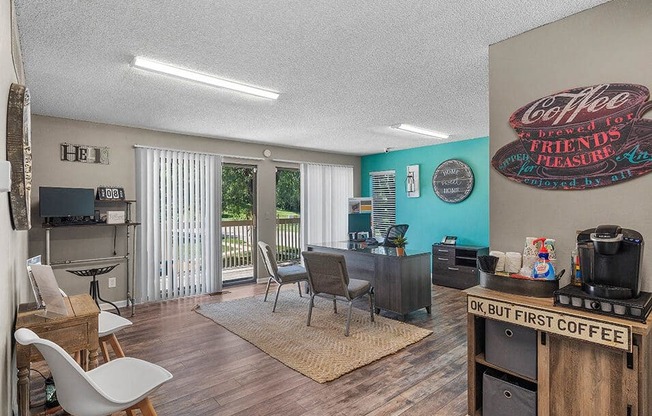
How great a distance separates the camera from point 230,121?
4.34 meters

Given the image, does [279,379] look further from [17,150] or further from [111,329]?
[17,150]

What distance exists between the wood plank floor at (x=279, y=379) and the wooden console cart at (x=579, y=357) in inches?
25.6

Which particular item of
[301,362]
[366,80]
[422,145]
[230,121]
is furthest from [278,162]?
[301,362]

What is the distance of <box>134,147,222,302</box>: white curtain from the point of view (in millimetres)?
4715

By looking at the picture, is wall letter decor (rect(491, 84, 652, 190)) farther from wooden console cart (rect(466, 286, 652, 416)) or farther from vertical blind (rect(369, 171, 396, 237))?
vertical blind (rect(369, 171, 396, 237))

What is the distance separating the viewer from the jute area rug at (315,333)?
2910 mm

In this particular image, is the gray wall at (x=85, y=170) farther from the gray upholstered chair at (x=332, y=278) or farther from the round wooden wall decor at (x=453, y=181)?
the round wooden wall decor at (x=453, y=181)

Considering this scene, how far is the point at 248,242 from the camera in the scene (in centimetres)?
666

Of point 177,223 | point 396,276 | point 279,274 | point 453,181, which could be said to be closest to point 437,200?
point 453,181

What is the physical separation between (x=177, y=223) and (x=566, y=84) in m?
4.80

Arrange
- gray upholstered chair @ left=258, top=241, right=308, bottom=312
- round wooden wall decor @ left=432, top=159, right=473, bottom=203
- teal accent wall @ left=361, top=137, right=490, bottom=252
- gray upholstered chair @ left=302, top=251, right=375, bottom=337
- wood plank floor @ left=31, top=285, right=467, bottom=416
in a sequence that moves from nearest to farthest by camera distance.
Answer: wood plank floor @ left=31, top=285, right=467, bottom=416 < gray upholstered chair @ left=302, top=251, right=375, bottom=337 < gray upholstered chair @ left=258, top=241, right=308, bottom=312 < teal accent wall @ left=361, top=137, right=490, bottom=252 < round wooden wall decor @ left=432, top=159, right=473, bottom=203

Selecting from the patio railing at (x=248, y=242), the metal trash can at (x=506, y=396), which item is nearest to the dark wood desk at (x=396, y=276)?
the metal trash can at (x=506, y=396)

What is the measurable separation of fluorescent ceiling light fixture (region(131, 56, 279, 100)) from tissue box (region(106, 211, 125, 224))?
2384mm

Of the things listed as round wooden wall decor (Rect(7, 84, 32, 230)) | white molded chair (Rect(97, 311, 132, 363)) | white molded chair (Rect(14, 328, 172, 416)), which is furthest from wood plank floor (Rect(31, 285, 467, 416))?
round wooden wall decor (Rect(7, 84, 32, 230))
